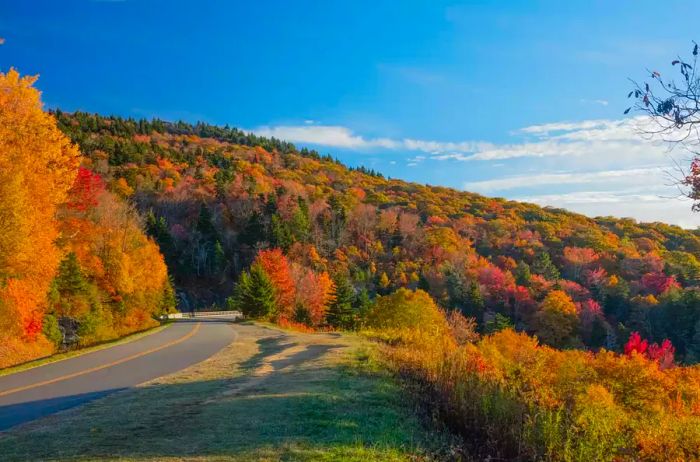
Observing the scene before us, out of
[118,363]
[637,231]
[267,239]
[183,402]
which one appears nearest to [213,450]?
[183,402]

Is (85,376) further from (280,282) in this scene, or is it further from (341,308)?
(280,282)

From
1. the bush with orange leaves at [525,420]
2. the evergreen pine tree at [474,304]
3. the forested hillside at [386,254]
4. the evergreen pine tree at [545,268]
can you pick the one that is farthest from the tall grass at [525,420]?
the evergreen pine tree at [545,268]

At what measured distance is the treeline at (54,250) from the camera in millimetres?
17969

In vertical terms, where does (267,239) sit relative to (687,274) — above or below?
above

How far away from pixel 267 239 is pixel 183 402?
92890 mm

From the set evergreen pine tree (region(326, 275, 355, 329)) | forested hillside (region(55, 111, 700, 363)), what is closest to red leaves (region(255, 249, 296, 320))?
forested hillside (region(55, 111, 700, 363))

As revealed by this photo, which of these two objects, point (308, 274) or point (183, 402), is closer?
point (183, 402)

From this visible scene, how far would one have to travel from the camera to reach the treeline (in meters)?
18.0

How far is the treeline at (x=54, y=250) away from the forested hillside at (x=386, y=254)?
38.9 ft

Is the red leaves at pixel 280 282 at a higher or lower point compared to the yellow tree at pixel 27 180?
lower

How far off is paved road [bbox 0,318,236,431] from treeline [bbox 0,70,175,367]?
16.0 feet

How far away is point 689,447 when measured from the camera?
780cm

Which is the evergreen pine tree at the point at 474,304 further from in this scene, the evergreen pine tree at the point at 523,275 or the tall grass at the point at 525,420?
the tall grass at the point at 525,420

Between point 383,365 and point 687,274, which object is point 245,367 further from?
point 687,274
